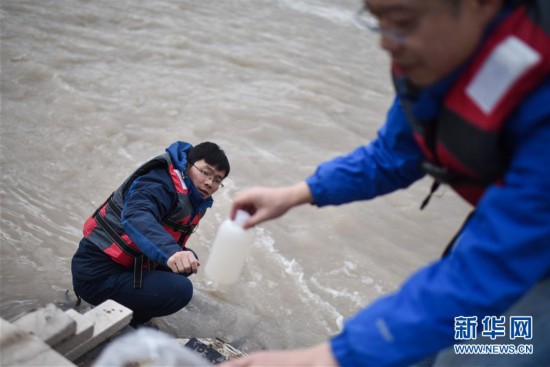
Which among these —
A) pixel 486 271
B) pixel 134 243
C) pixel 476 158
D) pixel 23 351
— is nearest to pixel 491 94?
pixel 476 158

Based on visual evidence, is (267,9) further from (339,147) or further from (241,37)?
(339,147)

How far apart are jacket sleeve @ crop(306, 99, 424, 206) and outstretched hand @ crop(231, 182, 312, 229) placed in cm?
5

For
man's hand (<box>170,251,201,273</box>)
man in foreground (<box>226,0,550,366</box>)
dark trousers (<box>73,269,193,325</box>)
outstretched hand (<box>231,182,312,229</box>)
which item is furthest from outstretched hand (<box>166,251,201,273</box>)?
man in foreground (<box>226,0,550,366</box>)

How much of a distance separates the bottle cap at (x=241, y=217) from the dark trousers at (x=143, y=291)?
1378mm

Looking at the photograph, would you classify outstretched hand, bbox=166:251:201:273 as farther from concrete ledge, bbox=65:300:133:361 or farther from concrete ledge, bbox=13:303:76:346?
concrete ledge, bbox=13:303:76:346

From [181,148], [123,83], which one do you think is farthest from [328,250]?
[123,83]

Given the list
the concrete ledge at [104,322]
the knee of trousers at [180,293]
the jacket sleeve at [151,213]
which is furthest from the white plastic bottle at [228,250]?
the knee of trousers at [180,293]

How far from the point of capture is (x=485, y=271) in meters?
1.13

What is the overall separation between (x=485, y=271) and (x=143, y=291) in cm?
236

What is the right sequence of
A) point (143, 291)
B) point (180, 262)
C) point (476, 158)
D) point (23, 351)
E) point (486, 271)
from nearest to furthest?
point (486, 271) < point (476, 158) < point (23, 351) < point (180, 262) < point (143, 291)

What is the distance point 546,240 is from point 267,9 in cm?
1283

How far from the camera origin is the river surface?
12.9 ft

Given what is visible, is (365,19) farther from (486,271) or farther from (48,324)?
(48,324)

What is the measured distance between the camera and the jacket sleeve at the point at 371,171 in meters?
1.79
